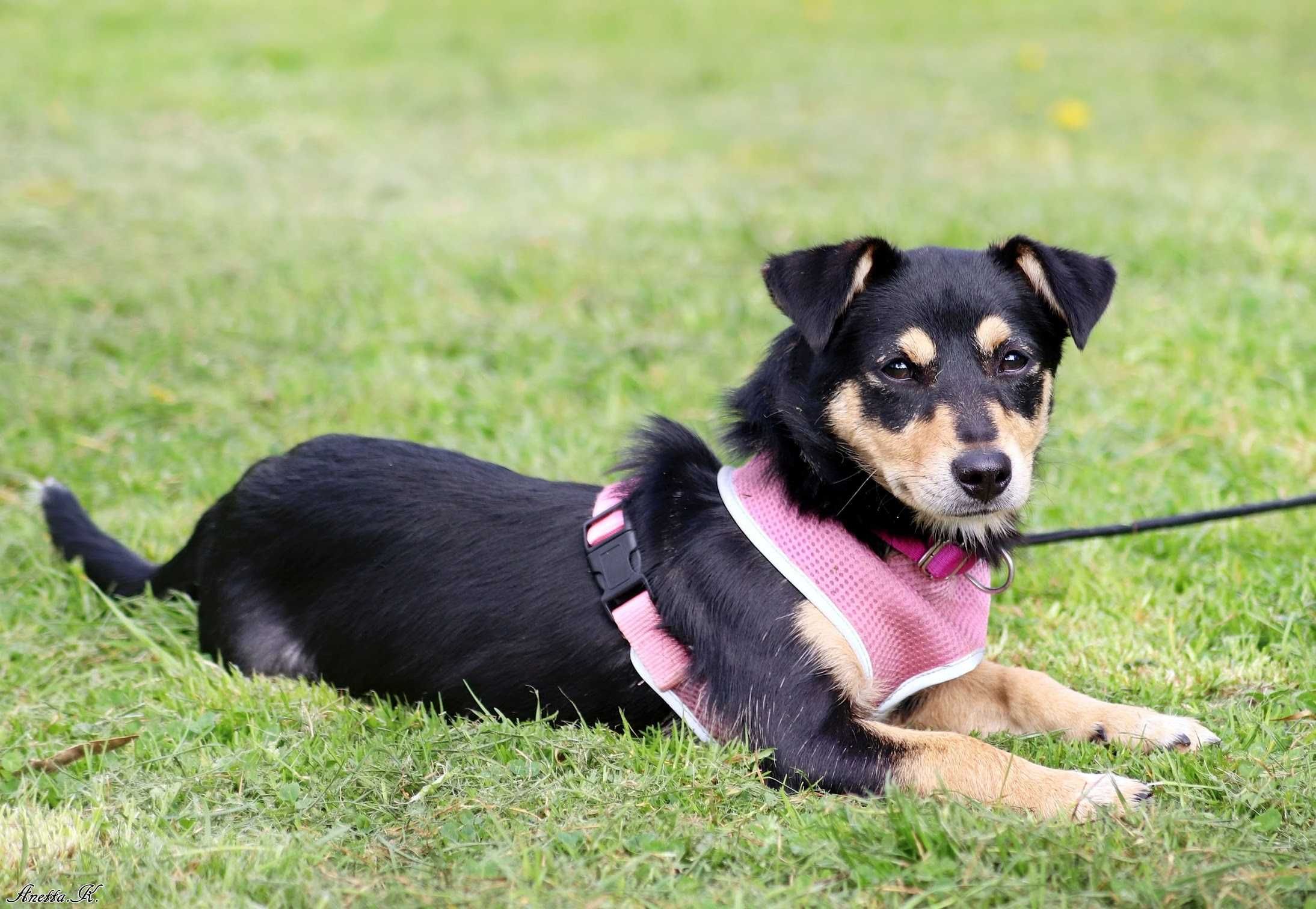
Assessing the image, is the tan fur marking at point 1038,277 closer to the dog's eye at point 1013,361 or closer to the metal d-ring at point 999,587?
the dog's eye at point 1013,361

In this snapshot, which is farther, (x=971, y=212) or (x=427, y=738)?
(x=971, y=212)

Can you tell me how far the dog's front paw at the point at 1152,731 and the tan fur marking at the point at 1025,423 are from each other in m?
0.75

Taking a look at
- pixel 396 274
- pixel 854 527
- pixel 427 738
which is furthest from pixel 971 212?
pixel 427 738

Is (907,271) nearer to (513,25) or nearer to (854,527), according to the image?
(854,527)

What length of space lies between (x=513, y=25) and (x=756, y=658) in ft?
52.5

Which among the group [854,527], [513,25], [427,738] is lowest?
[427,738]

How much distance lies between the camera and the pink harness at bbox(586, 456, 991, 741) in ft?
10.9

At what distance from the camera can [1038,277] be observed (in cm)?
362

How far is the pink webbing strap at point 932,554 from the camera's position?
3.53 meters

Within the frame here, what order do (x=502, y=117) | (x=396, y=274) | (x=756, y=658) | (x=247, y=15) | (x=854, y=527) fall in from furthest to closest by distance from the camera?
1. (x=247, y=15)
2. (x=502, y=117)
3. (x=396, y=274)
4. (x=854, y=527)
5. (x=756, y=658)

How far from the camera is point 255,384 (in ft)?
20.9

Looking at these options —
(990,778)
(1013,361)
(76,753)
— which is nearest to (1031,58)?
(1013,361)

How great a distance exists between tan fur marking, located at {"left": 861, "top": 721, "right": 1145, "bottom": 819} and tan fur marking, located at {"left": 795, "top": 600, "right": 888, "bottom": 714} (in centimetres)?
16

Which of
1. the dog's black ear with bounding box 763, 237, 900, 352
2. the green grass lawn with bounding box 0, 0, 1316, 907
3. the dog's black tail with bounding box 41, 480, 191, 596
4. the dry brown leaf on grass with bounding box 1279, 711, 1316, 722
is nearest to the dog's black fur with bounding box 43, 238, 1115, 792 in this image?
the dog's black ear with bounding box 763, 237, 900, 352
